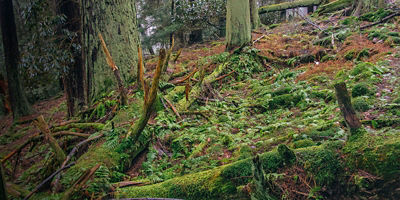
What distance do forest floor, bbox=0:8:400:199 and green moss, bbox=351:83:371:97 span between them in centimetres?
1

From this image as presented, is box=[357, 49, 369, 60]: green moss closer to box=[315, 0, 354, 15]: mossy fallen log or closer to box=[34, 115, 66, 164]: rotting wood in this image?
box=[34, 115, 66, 164]: rotting wood

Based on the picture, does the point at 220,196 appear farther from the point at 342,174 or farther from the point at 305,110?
the point at 305,110

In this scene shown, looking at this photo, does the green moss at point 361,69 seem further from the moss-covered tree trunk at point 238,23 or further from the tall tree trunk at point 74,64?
the tall tree trunk at point 74,64

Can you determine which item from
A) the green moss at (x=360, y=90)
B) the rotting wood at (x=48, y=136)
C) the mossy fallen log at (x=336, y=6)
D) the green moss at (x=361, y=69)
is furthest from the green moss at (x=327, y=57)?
the rotting wood at (x=48, y=136)

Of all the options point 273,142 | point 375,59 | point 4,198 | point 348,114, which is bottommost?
point 273,142

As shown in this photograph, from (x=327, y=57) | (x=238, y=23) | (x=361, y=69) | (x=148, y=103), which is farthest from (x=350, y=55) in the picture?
(x=148, y=103)

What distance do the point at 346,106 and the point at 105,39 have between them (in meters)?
4.81

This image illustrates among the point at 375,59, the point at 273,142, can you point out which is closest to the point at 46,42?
the point at 273,142

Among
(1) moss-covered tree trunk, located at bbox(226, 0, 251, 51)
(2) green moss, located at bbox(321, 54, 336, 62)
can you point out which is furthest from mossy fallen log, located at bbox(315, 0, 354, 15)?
(2) green moss, located at bbox(321, 54, 336, 62)

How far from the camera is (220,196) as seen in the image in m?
2.28

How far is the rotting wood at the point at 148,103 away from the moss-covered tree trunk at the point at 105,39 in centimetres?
233

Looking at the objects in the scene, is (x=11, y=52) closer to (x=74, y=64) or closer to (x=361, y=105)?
(x=74, y=64)

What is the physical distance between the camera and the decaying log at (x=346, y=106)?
2166 millimetres

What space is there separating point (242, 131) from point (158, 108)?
1.54 meters
